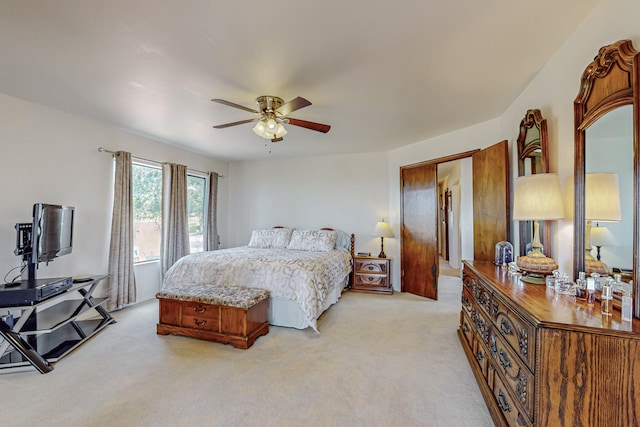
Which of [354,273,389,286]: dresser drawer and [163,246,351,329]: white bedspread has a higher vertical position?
[163,246,351,329]: white bedspread

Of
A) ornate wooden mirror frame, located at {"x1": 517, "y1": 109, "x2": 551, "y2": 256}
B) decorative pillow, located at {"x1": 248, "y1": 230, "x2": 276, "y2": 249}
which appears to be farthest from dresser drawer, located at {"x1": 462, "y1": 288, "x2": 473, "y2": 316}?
decorative pillow, located at {"x1": 248, "y1": 230, "x2": 276, "y2": 249}

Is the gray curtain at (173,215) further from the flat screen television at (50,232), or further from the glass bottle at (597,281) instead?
the glass bottle at (597,281)

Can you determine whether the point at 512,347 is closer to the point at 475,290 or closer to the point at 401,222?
the point at 475,290

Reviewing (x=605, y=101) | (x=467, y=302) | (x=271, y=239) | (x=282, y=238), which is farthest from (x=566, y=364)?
(x=271, y=239)

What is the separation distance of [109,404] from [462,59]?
140 inches

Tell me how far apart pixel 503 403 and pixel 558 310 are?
0.71m

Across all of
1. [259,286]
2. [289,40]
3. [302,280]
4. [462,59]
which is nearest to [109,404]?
[259,286]

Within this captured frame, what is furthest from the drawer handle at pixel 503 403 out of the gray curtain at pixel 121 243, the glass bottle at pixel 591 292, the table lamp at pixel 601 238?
the gray curtain at pixel 121 243

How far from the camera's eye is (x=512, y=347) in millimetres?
1419

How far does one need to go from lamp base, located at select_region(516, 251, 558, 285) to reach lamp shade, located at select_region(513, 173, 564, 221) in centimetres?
28

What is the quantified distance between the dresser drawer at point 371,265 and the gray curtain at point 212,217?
2905 mm

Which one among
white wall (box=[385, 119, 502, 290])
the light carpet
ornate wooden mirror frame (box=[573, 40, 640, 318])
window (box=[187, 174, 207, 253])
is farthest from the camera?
window (box=[187, 174, 207, 253])

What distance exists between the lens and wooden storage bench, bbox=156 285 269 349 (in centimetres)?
260

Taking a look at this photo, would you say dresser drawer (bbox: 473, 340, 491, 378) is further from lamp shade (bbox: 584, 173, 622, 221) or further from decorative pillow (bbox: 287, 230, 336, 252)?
decorative pillow (bbox: 287, 230, 336, 252)
